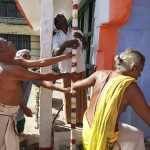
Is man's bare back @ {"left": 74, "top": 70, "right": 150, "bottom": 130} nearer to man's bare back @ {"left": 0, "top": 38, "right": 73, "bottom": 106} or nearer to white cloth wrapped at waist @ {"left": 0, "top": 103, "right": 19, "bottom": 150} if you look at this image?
man's bare back @ {"left": 0, "top": 38, "right": 73, "bottom": 106}

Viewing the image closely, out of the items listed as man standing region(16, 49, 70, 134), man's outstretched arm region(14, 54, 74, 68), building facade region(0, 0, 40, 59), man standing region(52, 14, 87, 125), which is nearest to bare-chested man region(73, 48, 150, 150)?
man's outstretched arm region(14, 54, 74, 68)

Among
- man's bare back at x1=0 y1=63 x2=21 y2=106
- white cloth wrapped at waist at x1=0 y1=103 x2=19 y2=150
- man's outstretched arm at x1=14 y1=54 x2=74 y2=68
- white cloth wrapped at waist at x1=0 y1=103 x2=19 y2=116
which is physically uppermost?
man's outstretched arm at x1=14 y1=54 x2=74 y2=68

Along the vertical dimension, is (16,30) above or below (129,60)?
above

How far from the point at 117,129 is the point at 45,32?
61.5 inches

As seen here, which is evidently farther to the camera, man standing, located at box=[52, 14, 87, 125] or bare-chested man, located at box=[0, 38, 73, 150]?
man standing, located at box=[52, 14, 87, 125]

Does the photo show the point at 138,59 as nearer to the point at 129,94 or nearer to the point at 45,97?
the point at 129,94

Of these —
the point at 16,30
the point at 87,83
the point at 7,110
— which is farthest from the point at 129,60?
the point at 16,30

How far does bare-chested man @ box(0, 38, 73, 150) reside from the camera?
2.80 metres

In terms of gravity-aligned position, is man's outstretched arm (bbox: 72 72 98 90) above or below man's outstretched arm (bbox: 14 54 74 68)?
below

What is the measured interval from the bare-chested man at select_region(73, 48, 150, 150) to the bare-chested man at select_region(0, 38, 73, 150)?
641 millimetres

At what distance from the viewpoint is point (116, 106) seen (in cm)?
234

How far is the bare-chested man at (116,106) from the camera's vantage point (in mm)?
2316

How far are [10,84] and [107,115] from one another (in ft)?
3.76

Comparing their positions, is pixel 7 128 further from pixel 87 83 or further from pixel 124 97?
pixel 124 97
